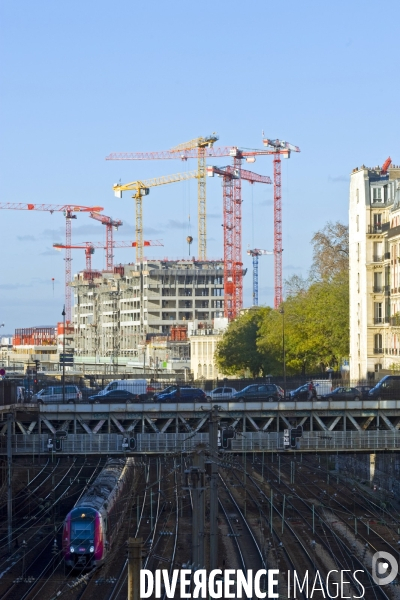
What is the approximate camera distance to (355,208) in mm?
96688

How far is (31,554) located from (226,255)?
438 feet

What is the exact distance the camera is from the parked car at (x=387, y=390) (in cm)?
6128

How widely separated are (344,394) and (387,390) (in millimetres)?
2723

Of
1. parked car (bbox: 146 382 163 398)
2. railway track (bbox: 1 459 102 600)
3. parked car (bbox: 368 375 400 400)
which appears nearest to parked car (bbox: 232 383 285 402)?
parked car (bbox: 146 382 163 398)

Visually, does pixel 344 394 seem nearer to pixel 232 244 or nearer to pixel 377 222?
pixel 377 222

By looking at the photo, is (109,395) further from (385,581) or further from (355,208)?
(355,208)

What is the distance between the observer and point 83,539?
137 feet

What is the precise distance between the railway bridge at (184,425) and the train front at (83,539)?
10.7 meters

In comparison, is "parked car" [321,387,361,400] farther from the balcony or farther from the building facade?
the building facade

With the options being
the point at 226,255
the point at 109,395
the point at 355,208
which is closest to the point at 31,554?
the point at 109,395

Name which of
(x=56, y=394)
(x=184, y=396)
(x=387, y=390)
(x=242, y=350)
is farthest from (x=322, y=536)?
(x=242, y=350)

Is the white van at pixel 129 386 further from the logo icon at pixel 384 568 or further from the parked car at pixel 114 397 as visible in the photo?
the logo icon at pixel 384 568

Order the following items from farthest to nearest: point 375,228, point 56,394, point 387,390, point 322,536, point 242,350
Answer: point 242,350, point 375,228, point 56,394, point 387,390, point 322,536

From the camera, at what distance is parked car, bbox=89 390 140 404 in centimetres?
6172
